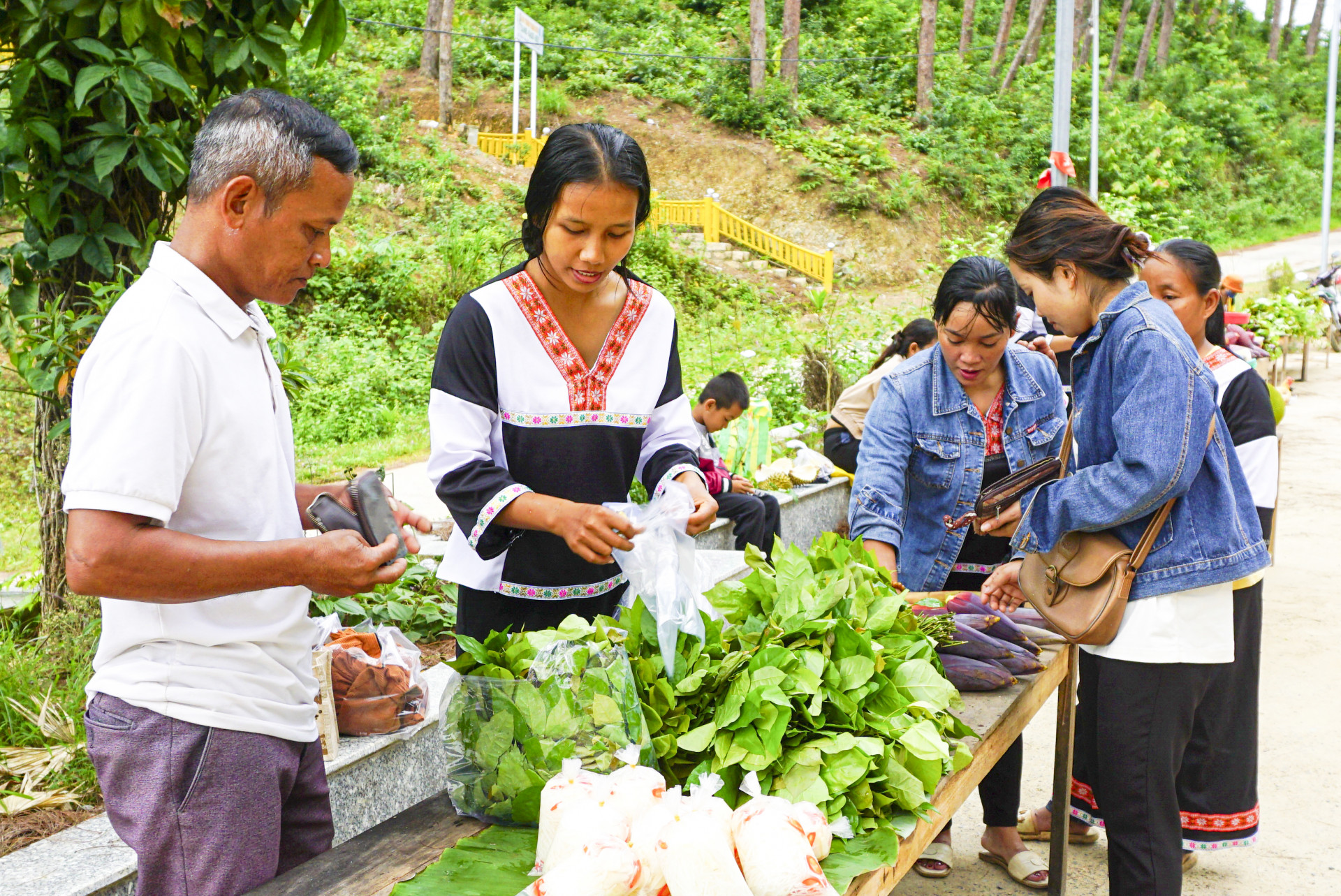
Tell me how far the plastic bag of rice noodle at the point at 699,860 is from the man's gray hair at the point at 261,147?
3.46ft

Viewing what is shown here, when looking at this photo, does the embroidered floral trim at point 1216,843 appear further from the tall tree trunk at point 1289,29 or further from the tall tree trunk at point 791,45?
the tall tree trunk at point 1289,29

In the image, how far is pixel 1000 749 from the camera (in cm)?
214

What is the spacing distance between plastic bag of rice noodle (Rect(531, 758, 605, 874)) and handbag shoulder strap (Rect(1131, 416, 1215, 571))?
1.41 metres

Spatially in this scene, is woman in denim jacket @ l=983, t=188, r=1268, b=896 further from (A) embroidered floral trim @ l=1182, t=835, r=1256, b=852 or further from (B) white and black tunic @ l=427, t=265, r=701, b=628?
(B) white and black tunic @ l=427, t=265, r=701, b=628

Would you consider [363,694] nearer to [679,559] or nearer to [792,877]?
[679,559]

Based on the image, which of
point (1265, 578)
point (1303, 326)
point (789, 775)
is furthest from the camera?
point (1303, 326)

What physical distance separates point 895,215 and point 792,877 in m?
21.3

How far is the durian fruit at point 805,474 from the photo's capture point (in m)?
6.48

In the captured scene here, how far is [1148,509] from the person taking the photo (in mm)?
2225

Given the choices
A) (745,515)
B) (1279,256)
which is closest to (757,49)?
(1279,256)

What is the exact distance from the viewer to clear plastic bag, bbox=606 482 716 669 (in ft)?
5.72

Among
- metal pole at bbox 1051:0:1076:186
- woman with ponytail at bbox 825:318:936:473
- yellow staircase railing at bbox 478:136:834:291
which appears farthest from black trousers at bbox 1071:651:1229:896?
yellow staircase railing at bbox 478:136:834:291

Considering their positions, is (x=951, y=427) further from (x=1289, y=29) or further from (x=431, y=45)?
(x=1289, y=29)

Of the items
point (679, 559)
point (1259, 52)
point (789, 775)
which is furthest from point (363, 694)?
point (1259, 52)
